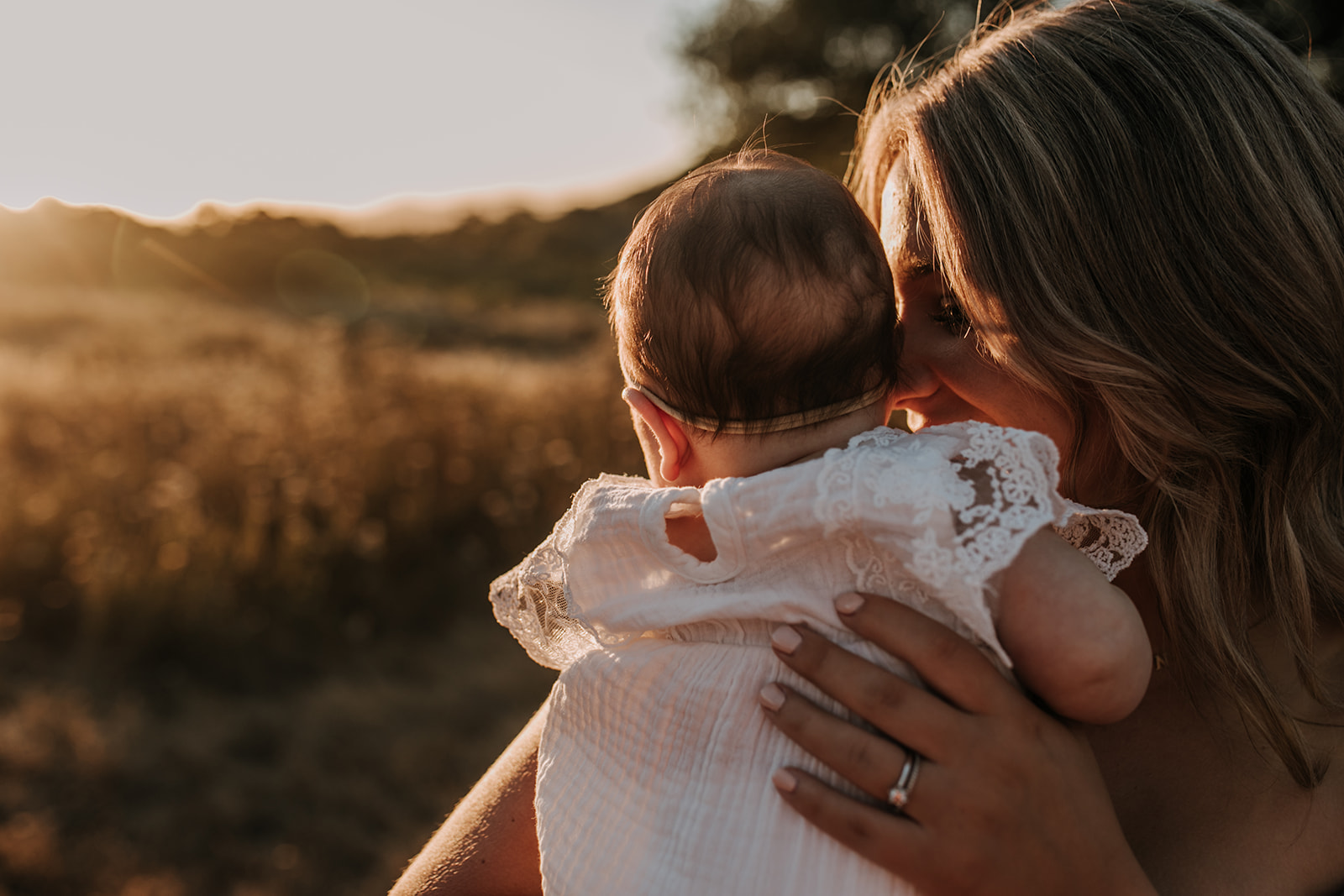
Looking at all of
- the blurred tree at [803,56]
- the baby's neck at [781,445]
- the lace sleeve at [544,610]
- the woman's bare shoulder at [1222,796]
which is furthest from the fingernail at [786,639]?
the blurred tree at [803,56]

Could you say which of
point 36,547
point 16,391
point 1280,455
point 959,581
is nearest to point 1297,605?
point 1280,455

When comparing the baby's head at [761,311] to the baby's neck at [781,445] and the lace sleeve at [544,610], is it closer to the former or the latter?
the baby's neck at [781,445]

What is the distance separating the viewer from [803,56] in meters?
→ 13.2

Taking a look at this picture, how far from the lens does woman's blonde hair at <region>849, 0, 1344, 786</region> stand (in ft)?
Answer: 5.08

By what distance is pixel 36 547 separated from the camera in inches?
174

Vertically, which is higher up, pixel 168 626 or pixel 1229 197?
pixel 1229 197

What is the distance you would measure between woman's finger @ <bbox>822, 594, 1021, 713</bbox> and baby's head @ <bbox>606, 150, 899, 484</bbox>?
304 mm

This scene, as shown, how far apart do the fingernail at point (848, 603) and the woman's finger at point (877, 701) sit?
0.20ft

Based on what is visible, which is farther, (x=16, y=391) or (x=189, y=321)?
(x=189, y=321)

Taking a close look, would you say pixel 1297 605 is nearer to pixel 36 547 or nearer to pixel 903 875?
pixel 903 875

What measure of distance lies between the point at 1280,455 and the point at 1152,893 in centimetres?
84

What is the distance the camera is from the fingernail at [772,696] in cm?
129

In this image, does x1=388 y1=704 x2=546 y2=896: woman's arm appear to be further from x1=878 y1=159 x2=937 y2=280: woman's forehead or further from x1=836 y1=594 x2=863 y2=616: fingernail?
x1=878 y1=159 x2=937 y2=280: woman's forehead

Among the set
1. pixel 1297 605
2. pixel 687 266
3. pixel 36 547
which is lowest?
pixel 36 547
